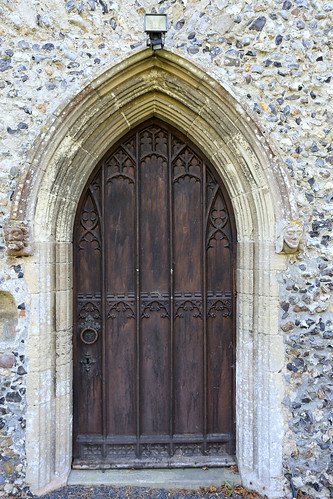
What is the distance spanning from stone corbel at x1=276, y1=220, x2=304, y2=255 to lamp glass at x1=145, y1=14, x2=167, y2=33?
1.81 m

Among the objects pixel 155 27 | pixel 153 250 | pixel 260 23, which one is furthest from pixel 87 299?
pixel 260 23

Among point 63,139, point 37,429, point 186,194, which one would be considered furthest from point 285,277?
point 37,429

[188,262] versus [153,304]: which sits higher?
[188,262]

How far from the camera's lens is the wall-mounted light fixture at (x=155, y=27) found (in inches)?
110

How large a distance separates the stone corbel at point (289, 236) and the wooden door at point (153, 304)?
51cm

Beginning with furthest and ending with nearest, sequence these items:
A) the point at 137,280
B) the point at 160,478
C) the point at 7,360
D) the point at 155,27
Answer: the point at 137,280 < the point at 160,478 < the point at 7,360 < the point at 155,27

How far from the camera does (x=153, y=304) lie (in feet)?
11.0

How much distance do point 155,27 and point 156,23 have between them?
3 centimetres

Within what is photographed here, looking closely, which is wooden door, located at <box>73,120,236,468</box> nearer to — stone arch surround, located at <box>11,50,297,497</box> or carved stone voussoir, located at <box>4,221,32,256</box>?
stone arch surround, located at <box>11,50,297,497</box>

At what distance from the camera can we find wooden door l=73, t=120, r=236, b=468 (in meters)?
3.34

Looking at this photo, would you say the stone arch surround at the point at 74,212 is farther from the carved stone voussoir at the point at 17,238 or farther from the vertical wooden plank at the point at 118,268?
the vertical wooden plank at the point at 118,268

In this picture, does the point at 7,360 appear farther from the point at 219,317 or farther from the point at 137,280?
the point at 219,317

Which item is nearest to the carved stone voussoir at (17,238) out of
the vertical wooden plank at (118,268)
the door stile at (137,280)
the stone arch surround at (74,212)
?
the stone arch surround at (74,212)

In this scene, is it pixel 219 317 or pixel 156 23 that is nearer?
pixel 156 23
